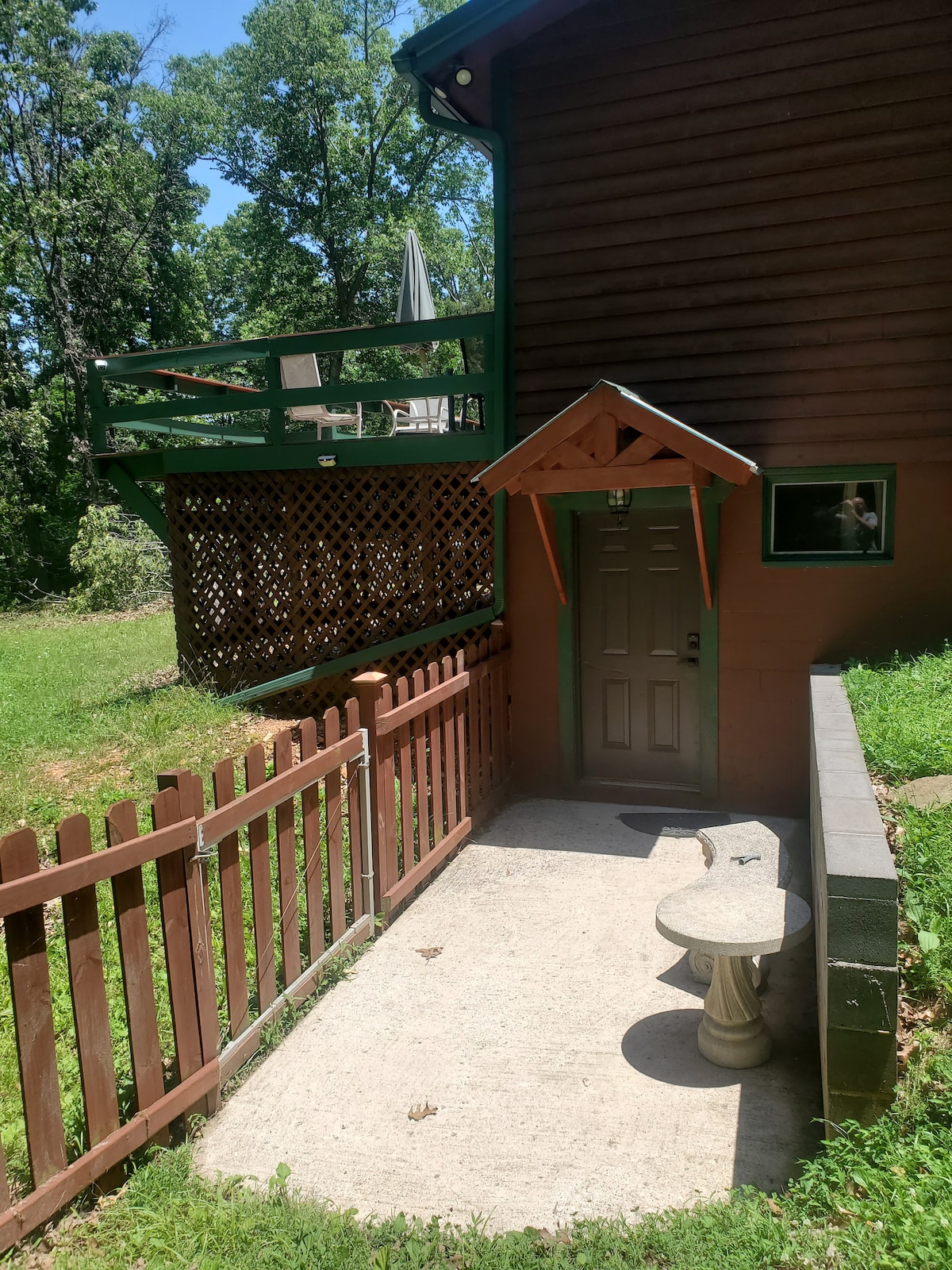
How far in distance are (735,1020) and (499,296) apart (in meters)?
5.48

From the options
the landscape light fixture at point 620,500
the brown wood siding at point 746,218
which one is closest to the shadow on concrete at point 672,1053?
the landscape light fixture at point 620,500

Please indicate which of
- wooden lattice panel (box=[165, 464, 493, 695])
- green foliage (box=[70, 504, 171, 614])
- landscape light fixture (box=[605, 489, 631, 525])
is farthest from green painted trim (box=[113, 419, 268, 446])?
green foliage (box=[70, 504, 171, 614])

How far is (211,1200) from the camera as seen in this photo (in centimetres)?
270

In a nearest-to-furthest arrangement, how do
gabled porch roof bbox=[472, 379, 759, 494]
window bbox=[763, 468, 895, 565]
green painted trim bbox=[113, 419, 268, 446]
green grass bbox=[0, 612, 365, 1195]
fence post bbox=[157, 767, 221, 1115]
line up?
1. fence post bbox=[157, 767, 221, 1115]
2. green grass bbox=[0, 612, 365, 1195]
3. gabled porch roof bbox=[472, 379, 759, 494]
4. window bbox=[763, 468, 895, 565]
5. green painted trim bbox=[113, 419, 268, 446]

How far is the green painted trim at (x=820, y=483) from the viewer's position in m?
6.05

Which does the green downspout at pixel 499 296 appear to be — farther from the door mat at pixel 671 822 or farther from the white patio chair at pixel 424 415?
the white patio chair at pixel 424 415

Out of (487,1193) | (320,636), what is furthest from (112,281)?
(487,1193)

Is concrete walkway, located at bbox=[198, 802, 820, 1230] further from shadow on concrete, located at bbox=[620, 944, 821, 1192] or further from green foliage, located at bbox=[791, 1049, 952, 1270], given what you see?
green foliage, located at bbox=[791, 1049, 952, 1270]

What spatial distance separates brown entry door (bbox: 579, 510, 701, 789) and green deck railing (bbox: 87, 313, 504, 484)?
4.15 feet

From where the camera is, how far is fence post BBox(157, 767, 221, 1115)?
10.1 feet

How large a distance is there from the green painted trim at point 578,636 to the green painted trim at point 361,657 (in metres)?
0.66

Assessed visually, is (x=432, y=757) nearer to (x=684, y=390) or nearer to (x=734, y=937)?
(x=734, y=937)

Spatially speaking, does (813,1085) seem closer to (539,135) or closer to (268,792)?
(268,792)

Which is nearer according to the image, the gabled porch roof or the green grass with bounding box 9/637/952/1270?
the green grass with bounding box 9/637/952/1270
